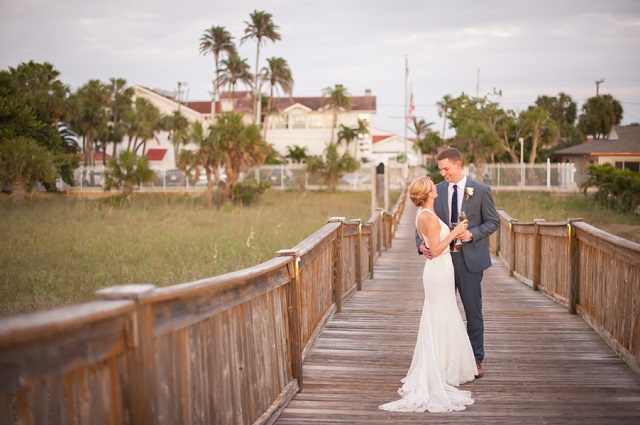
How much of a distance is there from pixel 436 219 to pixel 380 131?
395 feet

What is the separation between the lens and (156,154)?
77750mm

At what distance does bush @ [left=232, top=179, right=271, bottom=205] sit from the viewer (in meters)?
42.9

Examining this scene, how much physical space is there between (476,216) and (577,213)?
88.3ft

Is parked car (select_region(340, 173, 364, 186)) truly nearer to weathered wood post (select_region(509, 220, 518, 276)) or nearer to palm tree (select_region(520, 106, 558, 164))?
palm tree (select_region(520, 106, 558, 164))

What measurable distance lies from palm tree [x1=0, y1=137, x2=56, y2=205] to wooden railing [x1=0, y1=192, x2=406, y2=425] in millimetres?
32270

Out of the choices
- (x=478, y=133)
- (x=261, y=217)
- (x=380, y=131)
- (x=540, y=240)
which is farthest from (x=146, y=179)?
(x=380, y=131)

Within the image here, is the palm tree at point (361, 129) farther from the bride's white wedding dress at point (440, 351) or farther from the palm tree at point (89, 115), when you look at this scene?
the bride's white wedding dress at point (440, 351)

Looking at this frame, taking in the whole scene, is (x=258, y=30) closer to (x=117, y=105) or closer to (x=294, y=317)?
(x=117, y=105)

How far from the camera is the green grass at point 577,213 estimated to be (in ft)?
89.8

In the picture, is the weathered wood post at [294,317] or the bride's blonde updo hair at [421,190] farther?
the weathered wood post at [294,317]

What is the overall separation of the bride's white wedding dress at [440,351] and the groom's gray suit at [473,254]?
12.0 inches

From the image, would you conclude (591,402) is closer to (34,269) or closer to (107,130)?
(34,269)

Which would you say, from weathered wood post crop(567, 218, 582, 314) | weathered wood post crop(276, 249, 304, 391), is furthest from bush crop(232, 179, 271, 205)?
weathered wood post crop(276, 249, 304, 391)

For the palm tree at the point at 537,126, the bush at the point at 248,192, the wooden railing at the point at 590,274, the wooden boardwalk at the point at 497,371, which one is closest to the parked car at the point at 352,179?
the palm tree at the point at 537,126
